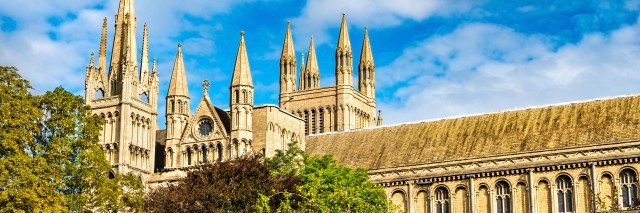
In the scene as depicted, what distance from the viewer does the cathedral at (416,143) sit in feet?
232

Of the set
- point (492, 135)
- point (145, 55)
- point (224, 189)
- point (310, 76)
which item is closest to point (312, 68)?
point (310, 76)

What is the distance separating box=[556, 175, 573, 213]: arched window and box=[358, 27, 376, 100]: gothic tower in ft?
133

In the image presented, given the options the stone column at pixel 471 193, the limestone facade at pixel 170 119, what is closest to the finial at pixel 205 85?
the limestone facade at pixel 170 119

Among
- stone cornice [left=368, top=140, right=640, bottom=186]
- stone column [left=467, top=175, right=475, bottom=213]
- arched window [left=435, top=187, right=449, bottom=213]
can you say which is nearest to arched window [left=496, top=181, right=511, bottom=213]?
stone cornice [left=368, top=140, right=640, bottom=186]

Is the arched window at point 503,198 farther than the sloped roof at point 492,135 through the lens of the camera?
Yes

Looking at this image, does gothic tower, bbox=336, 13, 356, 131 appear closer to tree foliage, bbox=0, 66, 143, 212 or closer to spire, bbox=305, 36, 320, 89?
spire, bbox=305, 36, 320, 89

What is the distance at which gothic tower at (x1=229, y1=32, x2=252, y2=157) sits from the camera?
259ft

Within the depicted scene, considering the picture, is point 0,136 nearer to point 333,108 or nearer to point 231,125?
point 231,125

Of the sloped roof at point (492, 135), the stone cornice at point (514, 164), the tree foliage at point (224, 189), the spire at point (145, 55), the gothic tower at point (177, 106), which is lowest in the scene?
the tree foliage at point (224, 189)

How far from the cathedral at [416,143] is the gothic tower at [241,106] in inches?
Result: 3.0

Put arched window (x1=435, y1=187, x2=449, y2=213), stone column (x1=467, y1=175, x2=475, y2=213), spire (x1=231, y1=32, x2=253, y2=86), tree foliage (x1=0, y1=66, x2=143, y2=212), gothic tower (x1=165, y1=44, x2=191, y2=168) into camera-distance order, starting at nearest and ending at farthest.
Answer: tree foliage (x1=0, y1=66, x2=143, y2=212) → stone column (x1=467, y1=175, x2=475, y2=213) → arched window (x1=435, y1=187, x2=449, y2=213) → spire (x1=231, y1=32, x2=253, y2=86) → gothic tower (x1=165, y1=44, x2=191, y2=168)

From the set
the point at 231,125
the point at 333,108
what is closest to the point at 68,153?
the point at 231,125

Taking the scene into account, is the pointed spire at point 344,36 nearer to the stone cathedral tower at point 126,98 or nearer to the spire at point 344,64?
the spire at point 344,64

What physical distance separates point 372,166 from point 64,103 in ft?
92.1
